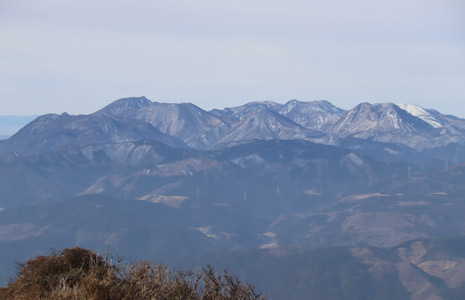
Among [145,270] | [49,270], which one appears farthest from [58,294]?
[49,270]

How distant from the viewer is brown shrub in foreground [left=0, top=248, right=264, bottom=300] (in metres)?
27.6

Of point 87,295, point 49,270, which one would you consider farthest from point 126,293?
point 49,270

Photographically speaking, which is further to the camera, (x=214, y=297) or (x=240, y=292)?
(x=240, y=292)

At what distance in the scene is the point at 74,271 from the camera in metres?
35.0

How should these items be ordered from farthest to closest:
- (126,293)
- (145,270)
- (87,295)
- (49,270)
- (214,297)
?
1. (49,270)
2. (145,270)
3. (214,297)
4. (126,293)
5. (87,295)

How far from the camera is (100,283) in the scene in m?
26.9

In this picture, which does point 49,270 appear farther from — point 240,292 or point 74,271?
point 240,292

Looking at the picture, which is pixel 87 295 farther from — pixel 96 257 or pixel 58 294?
pixel 96 257

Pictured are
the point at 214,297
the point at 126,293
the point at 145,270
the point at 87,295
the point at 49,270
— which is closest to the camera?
the point at 87,295

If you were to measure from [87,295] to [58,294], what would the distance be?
7.34ft

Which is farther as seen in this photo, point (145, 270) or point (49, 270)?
point (49, 270)

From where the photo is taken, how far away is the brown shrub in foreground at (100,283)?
27.6 metres

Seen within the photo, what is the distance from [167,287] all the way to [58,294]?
6.42 m

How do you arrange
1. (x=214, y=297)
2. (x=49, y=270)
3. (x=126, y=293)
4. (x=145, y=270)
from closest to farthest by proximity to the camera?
(x=126, y=293), (x=214, y=297), (x=145, y=270), (x=49, y=270)
